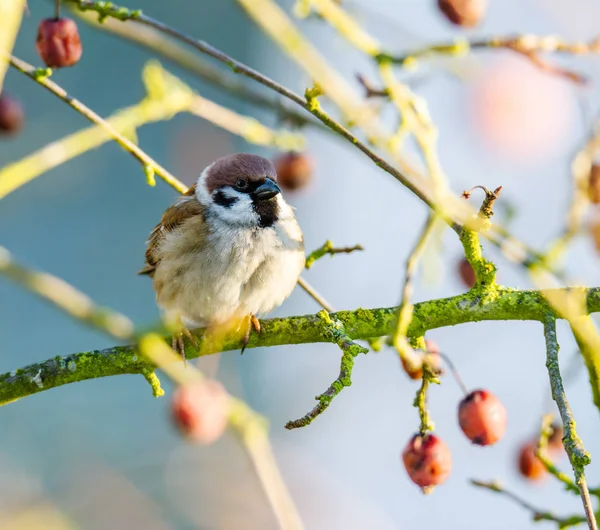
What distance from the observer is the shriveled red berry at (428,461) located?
2084mm

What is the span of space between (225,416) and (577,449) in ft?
2.62

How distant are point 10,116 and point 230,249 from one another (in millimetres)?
A: 845

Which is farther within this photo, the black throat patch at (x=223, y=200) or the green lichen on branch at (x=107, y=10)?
the black throat patch at (x=223, y=200)

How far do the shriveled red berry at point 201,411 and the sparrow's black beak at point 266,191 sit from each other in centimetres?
122

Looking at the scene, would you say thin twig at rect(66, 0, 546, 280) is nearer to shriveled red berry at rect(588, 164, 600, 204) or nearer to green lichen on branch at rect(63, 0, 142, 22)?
green lichen on branch at rect(63, 0, 142, 22)

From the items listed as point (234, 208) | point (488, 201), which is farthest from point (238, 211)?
point (488, 201)

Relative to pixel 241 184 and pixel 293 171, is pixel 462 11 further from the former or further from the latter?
pixel 241 184

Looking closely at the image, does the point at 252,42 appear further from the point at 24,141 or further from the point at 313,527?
the point at 313,527

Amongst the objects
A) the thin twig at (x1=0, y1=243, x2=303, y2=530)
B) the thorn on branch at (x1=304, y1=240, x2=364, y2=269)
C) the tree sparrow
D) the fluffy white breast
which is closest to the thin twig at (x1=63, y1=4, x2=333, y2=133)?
the tree sparrow

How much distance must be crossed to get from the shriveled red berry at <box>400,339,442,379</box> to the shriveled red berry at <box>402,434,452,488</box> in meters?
0.15

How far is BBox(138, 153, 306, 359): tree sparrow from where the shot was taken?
119 inches

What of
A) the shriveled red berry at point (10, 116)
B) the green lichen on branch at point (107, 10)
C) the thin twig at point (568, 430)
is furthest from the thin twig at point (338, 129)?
the shriveled red berry at point (10, 116)

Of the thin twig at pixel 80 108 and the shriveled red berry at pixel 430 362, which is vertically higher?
the thin twig at pixel 80 108

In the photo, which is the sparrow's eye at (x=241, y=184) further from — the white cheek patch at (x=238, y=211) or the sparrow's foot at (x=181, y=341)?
the sparrow's foot at (x=181, y=341)
